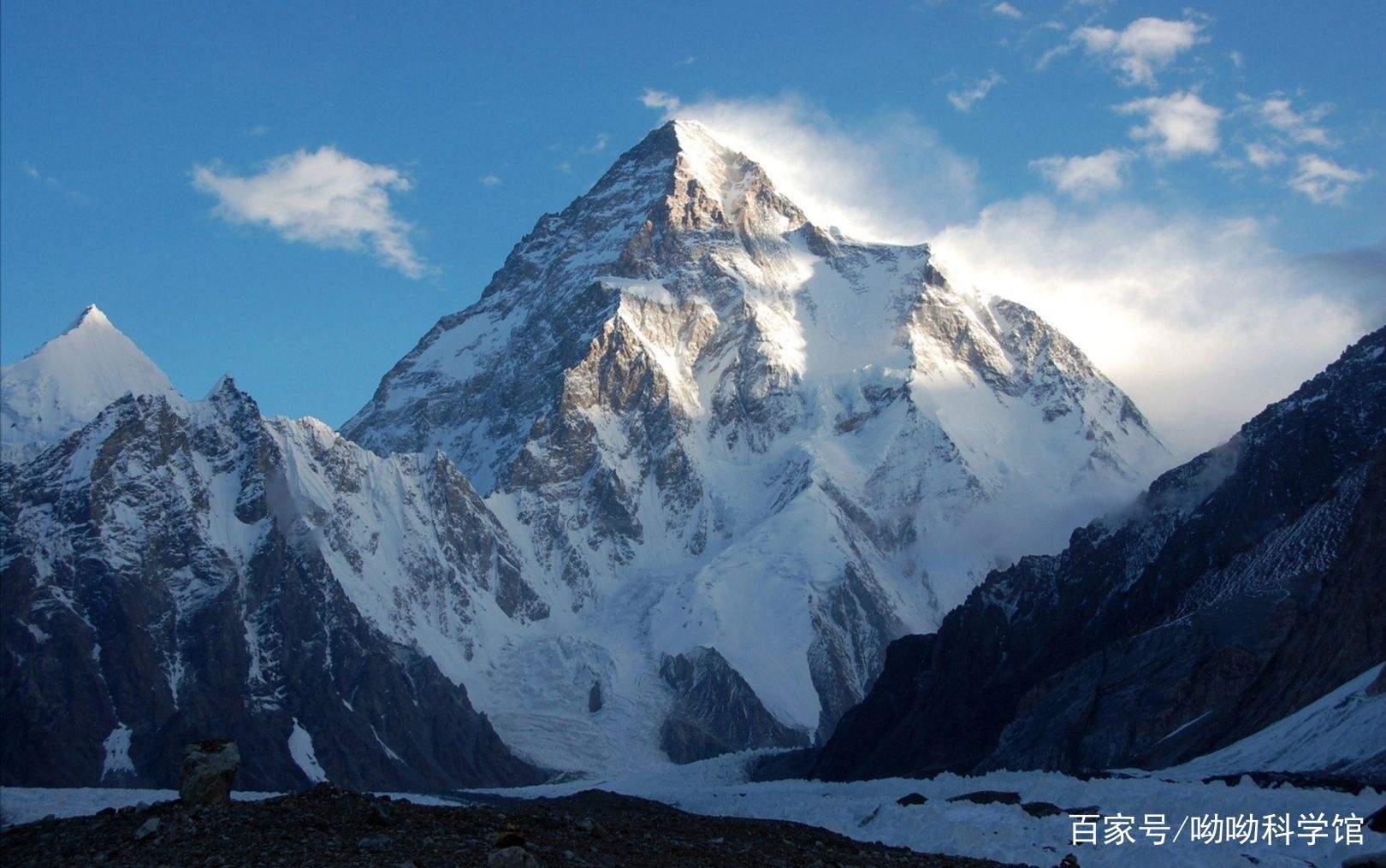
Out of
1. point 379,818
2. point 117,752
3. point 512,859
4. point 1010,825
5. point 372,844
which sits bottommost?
point 1010,825

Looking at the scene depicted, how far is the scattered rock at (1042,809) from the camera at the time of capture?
41612 mm

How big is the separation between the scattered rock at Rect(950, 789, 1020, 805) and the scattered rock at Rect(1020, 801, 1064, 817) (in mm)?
2368

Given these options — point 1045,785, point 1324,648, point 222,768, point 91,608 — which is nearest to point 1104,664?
point 1324,648

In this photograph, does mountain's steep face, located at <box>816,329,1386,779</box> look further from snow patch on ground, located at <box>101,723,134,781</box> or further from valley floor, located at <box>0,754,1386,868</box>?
snow patch on ground, located at <box>101,723,134,781</box>

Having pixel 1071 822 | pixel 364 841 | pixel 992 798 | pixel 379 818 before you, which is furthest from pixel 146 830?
pixel 992 798

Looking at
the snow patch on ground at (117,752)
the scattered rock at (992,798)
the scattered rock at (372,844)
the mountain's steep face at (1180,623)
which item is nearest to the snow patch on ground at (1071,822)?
the scattered rock at (992,798)

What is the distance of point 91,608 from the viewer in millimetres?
193625

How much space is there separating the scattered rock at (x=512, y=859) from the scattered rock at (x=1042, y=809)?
803 inches

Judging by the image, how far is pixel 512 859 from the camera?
1013 inches

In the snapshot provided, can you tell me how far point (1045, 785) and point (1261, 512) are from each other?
65312 mm

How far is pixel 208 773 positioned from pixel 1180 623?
245 ft

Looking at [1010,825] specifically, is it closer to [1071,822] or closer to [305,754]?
[1071,822]

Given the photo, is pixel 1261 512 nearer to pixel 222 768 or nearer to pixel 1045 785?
pixel 1045 785

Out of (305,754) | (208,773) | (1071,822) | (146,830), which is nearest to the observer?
(146,830)
